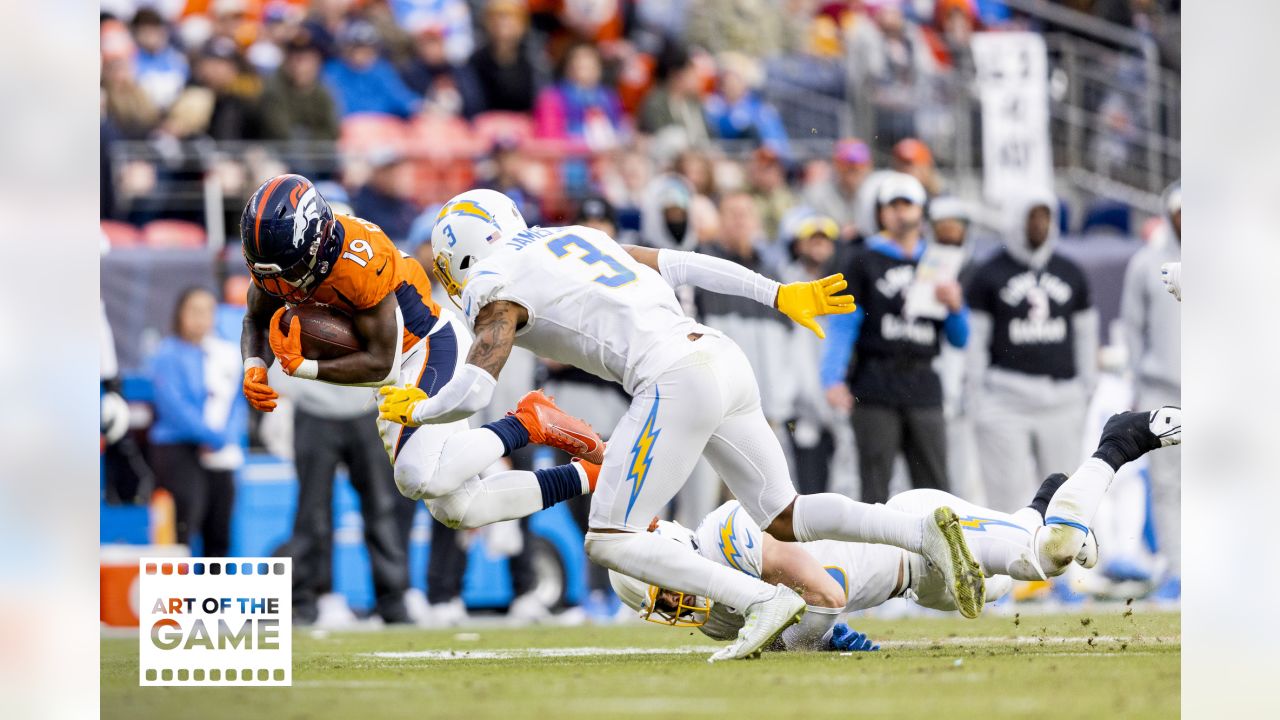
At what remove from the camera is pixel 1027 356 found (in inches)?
312

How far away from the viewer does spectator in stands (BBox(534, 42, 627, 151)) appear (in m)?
10.6

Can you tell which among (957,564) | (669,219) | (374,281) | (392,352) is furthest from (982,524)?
(669,219)

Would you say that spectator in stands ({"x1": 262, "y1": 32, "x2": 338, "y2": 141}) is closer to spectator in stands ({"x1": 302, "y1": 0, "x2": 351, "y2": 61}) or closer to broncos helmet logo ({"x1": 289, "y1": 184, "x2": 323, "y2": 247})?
spectator in stands ({"x1": 302, "y1": 0, "x2": 351, "y2": 61})

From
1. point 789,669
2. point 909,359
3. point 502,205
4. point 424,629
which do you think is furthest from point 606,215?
point 789,669

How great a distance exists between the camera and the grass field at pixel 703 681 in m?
4.12

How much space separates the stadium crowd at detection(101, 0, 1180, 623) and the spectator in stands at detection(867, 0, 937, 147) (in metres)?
0.02

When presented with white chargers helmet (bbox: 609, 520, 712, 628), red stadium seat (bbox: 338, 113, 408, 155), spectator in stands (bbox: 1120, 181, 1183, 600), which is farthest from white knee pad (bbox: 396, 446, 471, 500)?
red stadium seat (bbox: 338, 113, 408, 155)

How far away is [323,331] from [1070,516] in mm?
2494

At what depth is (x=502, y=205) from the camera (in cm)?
523

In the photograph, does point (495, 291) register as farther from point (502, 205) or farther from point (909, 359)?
point (909, 359)

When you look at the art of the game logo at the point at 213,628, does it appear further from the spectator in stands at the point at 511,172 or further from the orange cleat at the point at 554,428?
the spectator in stands at the point at 511,172

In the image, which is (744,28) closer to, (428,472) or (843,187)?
(843,187)

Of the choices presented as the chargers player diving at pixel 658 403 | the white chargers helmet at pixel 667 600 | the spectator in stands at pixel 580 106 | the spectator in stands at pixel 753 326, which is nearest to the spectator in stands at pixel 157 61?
the spectator in stands at pixel 580 106

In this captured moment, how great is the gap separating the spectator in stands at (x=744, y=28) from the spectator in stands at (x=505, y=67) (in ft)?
4.10
